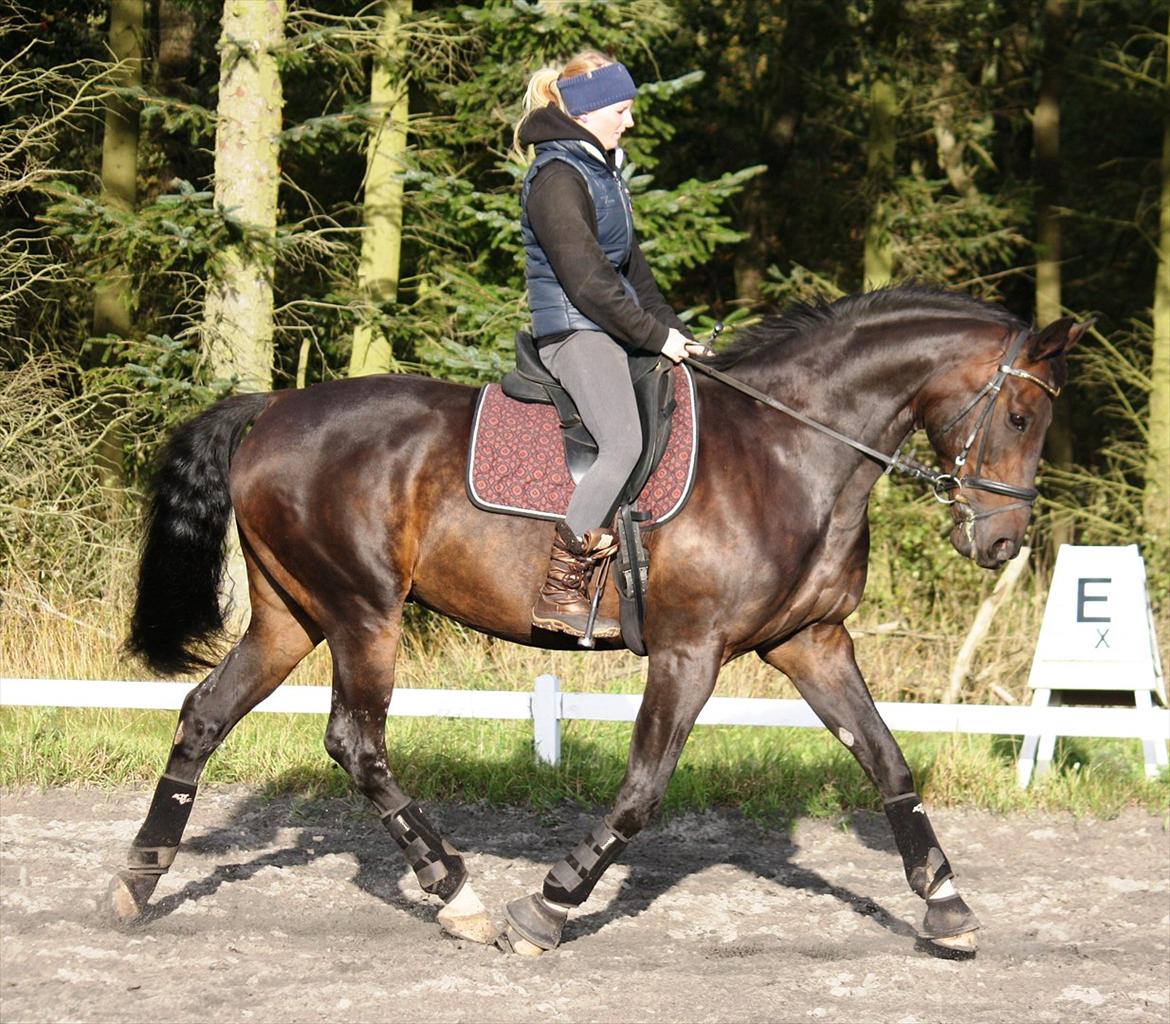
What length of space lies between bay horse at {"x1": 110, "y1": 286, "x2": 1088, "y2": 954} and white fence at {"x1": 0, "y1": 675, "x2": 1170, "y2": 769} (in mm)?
1992

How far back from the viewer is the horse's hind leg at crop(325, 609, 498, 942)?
537cm

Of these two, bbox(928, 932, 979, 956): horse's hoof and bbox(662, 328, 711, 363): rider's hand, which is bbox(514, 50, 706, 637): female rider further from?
bbox(928, 932, 979, 956): horse's hoof

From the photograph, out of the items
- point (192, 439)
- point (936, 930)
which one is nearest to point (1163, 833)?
point (936, 930)

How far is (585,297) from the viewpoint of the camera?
5.12 meters

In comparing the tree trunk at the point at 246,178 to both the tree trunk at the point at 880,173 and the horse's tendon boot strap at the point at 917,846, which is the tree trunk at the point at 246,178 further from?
the tree trunk at the point at 880,173

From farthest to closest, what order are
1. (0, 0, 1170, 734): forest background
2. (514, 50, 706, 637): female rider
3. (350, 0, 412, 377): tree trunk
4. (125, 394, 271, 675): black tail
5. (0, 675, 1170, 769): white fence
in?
1. (350, 0, 412, 377): tree trunk
2. (0, 0, 1170, 734): forest background
3. (0, 675, 1170, 769): white fence
4. (125, 394, 271, 675): black tail
5. (514, 50, 706, 637): female rider

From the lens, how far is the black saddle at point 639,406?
17.1 ft

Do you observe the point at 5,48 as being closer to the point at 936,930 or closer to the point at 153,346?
the point at 153,346

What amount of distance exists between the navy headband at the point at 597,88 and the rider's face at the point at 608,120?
0.02m

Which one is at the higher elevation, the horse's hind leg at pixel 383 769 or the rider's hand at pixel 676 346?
the rider's hand at pixel 676 346

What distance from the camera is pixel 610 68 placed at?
520cm

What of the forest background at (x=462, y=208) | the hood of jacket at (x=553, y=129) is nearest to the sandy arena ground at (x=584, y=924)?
the forest background at (x=462, y=208)

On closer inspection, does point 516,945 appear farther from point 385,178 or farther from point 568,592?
point 385,178

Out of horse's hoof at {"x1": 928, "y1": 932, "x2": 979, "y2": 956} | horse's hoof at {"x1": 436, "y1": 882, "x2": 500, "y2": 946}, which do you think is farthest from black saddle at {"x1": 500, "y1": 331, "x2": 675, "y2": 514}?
horse's hoof at {"x1": 928, "y1": 932, "x2": 979, "y2": 956}
